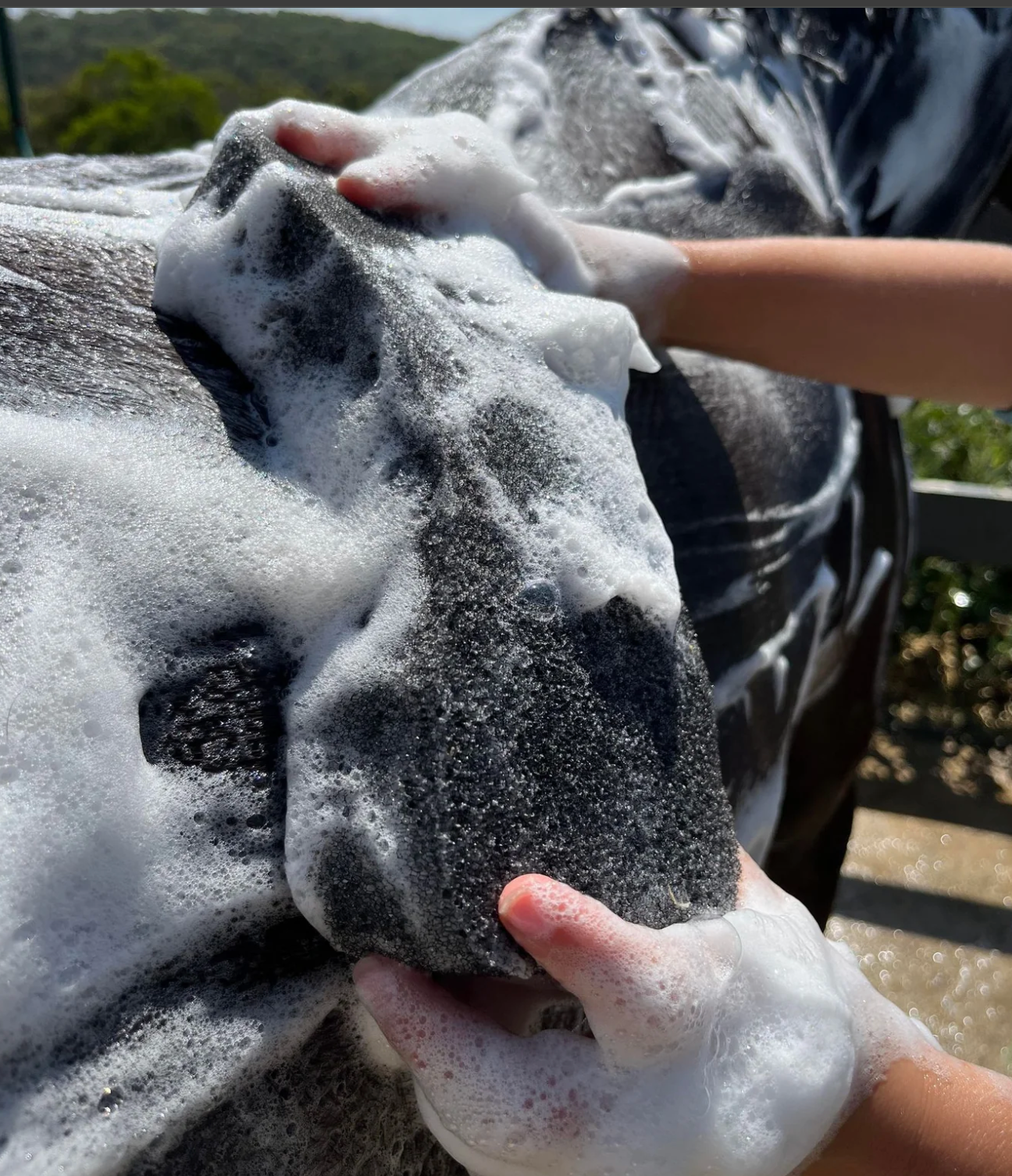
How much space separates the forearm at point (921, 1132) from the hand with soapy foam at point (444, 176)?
0.54 metres

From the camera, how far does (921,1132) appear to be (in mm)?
573

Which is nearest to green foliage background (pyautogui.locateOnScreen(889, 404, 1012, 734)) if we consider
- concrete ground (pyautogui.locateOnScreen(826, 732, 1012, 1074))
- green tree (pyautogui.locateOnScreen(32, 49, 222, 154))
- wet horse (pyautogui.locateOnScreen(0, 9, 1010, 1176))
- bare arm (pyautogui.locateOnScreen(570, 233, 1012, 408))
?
concrete ground (pyautogui.locateOnScreen(826, 732, 1012, 1074))

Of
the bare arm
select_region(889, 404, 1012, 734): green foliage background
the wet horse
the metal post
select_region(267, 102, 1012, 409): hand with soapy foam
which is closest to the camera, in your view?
the wet horse

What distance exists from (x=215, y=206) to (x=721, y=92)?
26.6 inches

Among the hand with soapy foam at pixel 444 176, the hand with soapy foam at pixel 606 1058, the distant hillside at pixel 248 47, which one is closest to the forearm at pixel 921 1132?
the hand with soapy foam at pixel 606 1058

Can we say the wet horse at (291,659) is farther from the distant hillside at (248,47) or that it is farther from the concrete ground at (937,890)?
the distant hillside at (248,47)

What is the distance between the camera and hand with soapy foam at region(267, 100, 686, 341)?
63cm

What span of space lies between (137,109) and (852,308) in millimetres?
5200

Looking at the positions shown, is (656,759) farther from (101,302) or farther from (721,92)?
(721,92)

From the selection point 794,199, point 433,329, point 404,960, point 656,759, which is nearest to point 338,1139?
point 404,960

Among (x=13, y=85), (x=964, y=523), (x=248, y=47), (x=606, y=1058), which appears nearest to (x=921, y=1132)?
(x=606, y=1058)

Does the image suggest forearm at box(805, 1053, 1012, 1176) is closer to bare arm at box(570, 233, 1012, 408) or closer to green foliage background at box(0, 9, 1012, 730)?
bare arm at box(570, 233, 1012, 408)

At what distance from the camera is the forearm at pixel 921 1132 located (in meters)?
0.57

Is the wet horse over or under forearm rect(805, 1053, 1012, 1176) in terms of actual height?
over
